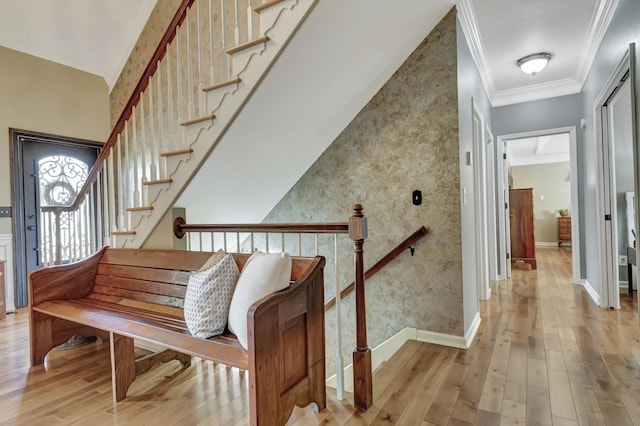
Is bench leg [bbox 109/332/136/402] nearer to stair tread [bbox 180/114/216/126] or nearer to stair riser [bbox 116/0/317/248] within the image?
stair riser [bbox 116/0/317/248]

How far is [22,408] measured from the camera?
1.84m

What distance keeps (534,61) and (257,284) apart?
148 inches

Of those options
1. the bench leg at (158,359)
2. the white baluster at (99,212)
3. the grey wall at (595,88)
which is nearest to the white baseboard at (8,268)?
the white baluster at (99,212)

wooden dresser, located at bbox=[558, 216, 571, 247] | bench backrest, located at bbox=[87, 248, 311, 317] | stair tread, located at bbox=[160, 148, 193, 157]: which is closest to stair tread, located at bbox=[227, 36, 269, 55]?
stair tread, located at bbox=[160, 148, 193, 157]

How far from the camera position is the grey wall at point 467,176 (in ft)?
8.34

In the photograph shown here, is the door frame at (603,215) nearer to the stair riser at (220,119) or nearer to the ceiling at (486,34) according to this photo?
the ceiling at (486,34)

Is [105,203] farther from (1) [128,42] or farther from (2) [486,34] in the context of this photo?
(2) [486,34]

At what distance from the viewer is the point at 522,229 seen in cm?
564

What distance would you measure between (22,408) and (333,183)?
8.33 feet

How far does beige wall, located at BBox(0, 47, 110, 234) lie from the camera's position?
12.7 ft

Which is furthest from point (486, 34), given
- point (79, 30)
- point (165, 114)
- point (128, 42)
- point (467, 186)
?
point (79, 30)

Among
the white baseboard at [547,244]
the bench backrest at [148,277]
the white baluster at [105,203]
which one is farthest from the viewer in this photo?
the white baseboard at [547,244]

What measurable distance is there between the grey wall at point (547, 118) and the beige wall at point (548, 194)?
17.3 ft

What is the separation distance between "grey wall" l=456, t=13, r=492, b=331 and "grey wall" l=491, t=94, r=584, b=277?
1974 millimetres
